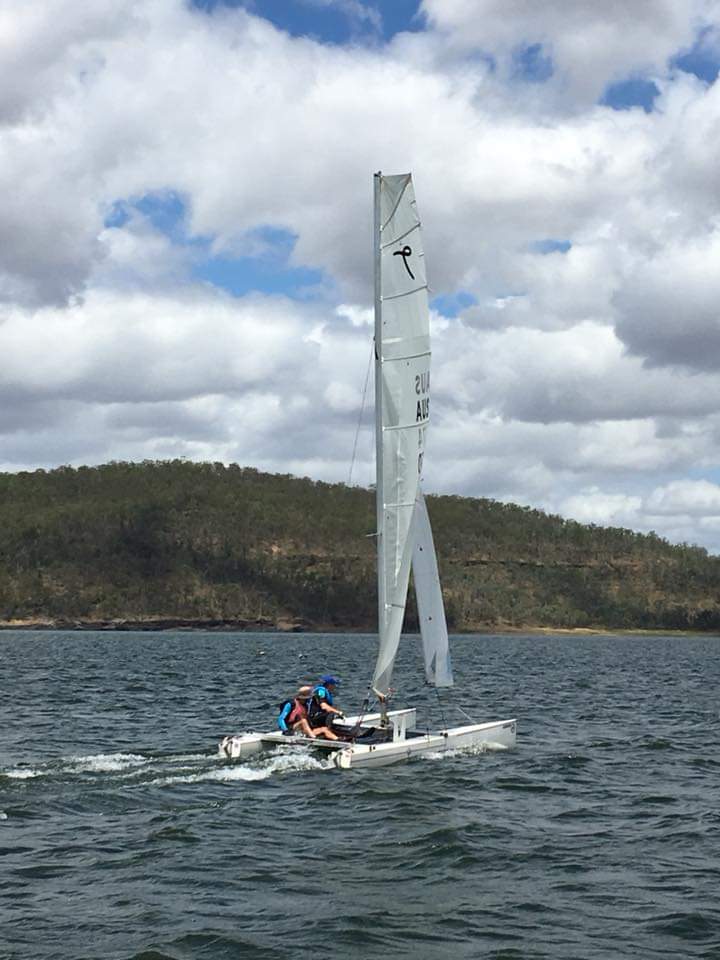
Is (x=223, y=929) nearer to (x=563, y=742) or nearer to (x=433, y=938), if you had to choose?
(x=433, y=938)

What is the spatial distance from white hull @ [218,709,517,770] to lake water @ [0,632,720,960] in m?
0.40

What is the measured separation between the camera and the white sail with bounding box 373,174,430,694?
1043 inches

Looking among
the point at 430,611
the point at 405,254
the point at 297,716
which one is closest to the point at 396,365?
the point at 405,254

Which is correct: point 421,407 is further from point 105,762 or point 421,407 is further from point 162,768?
point 105,762

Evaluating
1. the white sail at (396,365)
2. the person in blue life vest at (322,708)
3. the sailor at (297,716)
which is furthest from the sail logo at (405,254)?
the sailor at (297,716)

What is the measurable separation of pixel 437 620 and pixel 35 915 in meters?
14.9

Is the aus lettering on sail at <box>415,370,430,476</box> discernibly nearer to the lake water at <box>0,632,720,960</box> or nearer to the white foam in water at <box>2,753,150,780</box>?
the lake water at <box>0,632,720,960</box>

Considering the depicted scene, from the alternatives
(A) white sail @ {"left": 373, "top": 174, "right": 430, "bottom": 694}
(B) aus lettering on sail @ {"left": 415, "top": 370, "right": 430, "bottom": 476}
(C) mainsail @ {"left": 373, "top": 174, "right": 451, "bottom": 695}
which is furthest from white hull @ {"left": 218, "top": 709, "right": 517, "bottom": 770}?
(B) aus lettering on sail @ {"left": 415, "top": 370, "right": 430, "bottom": 476}

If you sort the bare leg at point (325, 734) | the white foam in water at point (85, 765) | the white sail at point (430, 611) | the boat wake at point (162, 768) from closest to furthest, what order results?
the boat wake at point (162, 768)
the white foam in water at point (85, 765)
the bare leg at point (325, 734)
the white sail at point (430, 611)

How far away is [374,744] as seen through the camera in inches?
1017

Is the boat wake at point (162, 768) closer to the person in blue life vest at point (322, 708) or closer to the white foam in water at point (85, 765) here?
the white foam in water at point (85, 765)

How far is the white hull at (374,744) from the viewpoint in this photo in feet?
82.4

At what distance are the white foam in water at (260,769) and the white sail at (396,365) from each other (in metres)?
2.68

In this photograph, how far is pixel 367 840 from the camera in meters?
19.1
